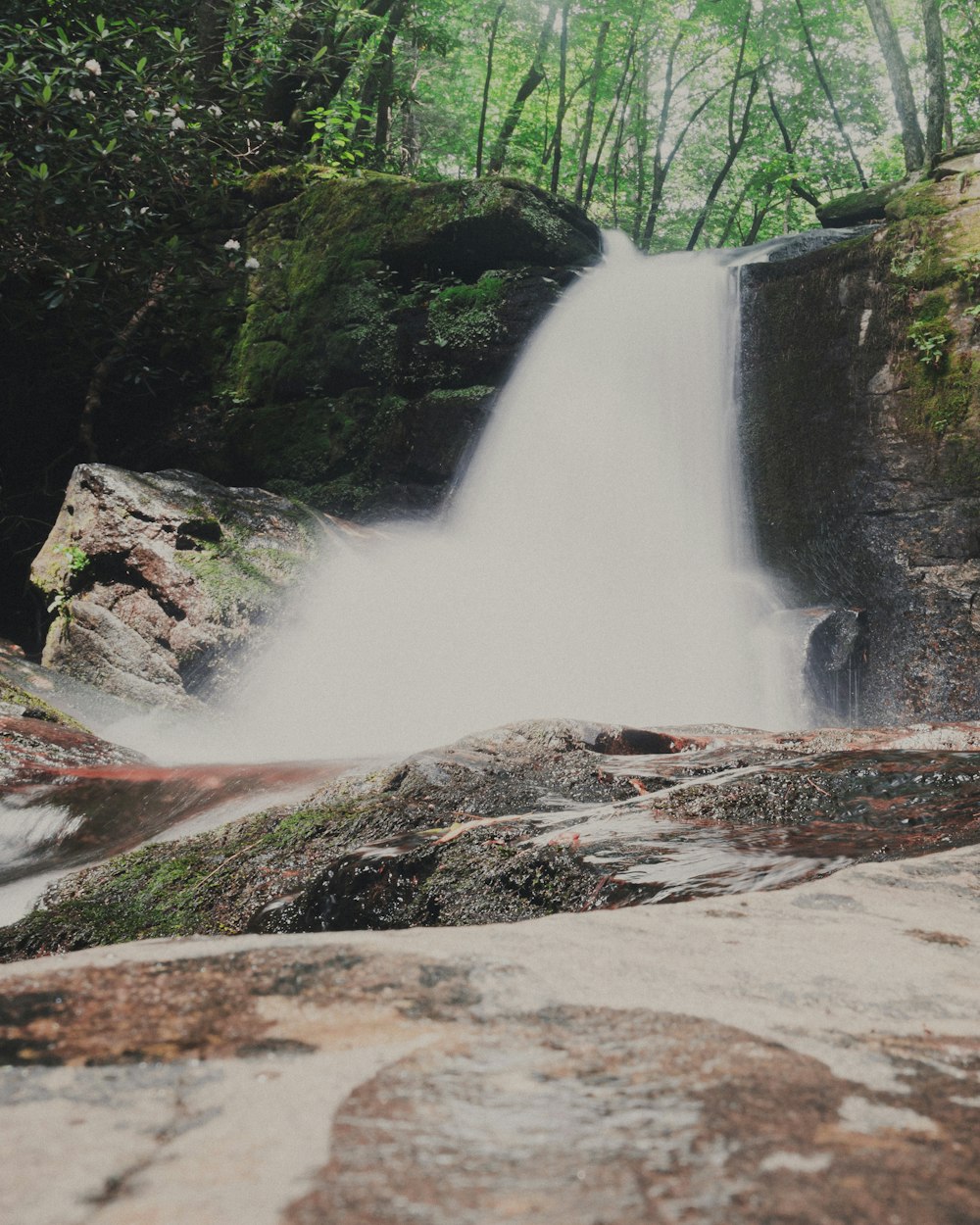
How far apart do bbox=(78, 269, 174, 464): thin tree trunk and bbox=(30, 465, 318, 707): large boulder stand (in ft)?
10.3

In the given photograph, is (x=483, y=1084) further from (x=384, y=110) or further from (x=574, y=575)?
(x=384, y=110)

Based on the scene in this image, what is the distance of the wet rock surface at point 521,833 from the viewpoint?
94.4 inches

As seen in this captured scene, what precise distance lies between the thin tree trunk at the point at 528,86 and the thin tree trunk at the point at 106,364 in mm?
8993

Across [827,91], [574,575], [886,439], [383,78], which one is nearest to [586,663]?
[574,575]

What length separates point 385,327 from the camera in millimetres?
11594

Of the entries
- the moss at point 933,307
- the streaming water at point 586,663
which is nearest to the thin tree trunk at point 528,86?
the streaming water at point 586,663

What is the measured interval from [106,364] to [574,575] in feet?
21.3

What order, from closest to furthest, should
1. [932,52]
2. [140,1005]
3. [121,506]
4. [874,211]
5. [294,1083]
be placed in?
[294,1083] < [140,1005] < [121,506] < [932,52] < [874,211]

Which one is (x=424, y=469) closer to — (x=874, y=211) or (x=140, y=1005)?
(x=874, y=211)

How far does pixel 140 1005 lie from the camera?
1014 millimetres

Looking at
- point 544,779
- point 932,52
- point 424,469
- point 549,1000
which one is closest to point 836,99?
point 932,52

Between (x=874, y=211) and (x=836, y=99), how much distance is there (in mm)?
9208

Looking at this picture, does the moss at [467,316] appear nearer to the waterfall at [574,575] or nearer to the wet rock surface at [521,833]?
the waterfall at [574,575]

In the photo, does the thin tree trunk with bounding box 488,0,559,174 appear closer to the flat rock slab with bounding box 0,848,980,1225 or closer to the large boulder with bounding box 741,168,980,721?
the large boulder with bounding box 741,168,980,721
